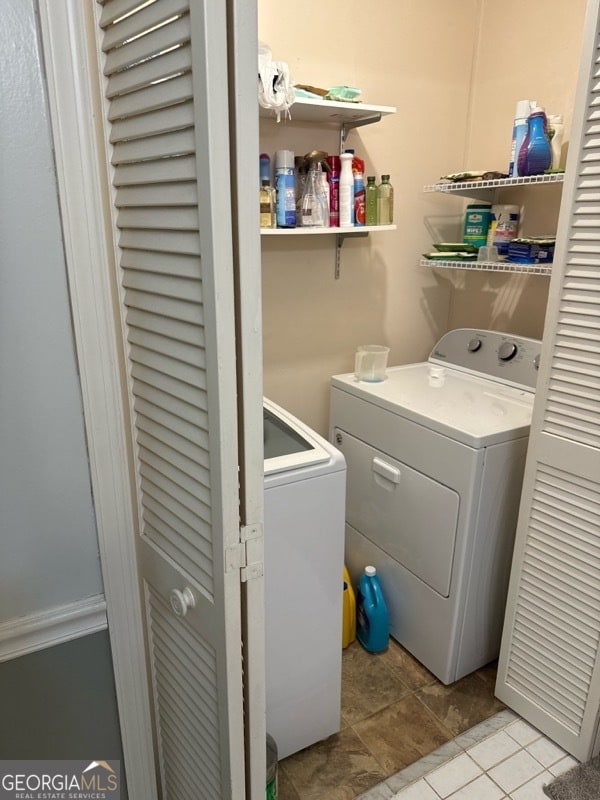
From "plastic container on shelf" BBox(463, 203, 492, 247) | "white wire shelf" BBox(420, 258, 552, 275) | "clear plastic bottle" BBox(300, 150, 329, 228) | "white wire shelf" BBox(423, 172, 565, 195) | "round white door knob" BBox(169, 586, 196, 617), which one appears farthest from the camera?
"plastic container on shelf" BBox(463, 203, 492, 247)

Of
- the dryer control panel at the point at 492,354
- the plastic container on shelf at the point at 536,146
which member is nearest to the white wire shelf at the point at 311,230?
the plastic container on shelf at the point at 536,146

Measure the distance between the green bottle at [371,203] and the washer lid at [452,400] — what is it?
2.05ft

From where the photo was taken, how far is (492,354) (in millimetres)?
2225

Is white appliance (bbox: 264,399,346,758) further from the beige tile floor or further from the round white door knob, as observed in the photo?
the round white door knob

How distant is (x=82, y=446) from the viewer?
1.08 m

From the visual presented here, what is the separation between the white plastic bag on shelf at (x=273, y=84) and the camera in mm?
1630

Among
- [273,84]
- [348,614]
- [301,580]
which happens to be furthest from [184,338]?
[348,614]

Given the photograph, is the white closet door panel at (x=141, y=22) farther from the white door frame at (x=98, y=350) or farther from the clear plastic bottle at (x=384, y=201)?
the clear plastic bottle at (x=384, y=201)

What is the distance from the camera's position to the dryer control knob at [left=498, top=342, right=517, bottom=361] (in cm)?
213

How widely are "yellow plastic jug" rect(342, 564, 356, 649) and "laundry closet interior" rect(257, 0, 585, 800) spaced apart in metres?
0.07

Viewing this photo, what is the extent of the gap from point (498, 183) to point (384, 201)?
0.41m

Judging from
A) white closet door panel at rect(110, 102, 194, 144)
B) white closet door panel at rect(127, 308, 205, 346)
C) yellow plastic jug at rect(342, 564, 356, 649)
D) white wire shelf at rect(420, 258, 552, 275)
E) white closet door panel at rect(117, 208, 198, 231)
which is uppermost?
white closet door panel at rect(110, 102, 194, 144)

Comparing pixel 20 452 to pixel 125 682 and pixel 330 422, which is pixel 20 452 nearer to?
pixel 125 682

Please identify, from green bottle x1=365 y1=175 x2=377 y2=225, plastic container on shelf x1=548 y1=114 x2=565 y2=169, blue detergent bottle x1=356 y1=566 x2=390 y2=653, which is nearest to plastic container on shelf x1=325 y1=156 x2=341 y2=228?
green bottle x1=365 y1=175 x2=377 y2=225
